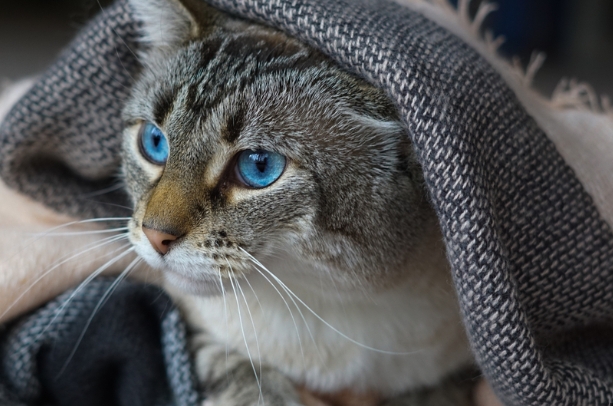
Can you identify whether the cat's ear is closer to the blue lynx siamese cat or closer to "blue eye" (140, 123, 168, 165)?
the blue lynx siamese cat

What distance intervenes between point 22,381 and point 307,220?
0.55 meters

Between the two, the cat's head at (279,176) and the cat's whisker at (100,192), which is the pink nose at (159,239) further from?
the cat's whisker at (100,192)

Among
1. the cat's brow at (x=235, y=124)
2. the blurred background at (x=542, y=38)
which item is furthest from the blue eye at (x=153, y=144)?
the blurred background at (x=542, y=38)

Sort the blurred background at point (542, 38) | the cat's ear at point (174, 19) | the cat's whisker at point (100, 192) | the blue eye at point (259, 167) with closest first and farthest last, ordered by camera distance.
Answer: the blue eye at point (259, 167) < the cat's ear at point (174, 19) < the cat's whisker at point (100, 192) < the blurred background at point (542, 38)

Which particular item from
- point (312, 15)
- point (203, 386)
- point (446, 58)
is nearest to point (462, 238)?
point (446, 58)

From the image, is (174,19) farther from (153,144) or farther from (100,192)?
(100,192)

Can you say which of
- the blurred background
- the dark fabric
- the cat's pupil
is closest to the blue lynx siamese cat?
the cat's pupil

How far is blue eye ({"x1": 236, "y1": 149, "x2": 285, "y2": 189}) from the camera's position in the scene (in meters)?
0.82

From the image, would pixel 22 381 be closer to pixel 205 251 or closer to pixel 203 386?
pixel 203 386

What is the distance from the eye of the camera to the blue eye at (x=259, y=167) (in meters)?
0.82

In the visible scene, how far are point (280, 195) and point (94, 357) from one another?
0.45 meters

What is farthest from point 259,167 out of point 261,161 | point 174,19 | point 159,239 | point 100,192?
point 100,192

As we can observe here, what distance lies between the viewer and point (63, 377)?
3.22ft

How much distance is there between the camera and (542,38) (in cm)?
313
